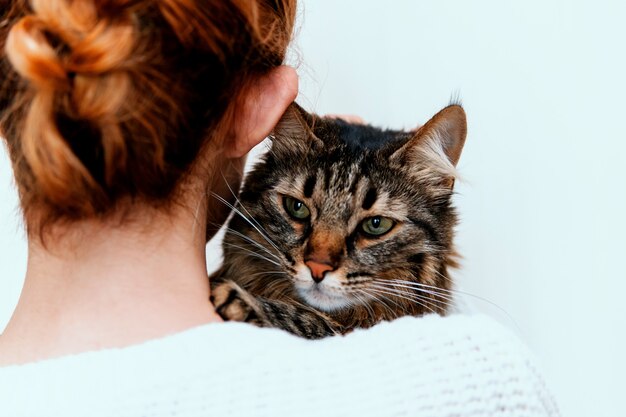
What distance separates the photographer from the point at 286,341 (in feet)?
3.12

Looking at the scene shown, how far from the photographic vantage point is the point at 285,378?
910 millimetres

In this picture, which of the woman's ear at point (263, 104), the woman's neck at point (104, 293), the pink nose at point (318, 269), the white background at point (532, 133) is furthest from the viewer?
the white background at point (532, 133)

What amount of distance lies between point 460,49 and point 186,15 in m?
1.20

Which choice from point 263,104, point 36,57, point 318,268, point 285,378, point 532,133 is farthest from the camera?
point 532,133

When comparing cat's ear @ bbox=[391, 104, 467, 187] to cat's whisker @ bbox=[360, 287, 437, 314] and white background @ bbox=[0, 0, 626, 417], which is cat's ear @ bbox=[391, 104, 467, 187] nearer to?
cat's whisker @ bbox=[360, 287, 437, 314]

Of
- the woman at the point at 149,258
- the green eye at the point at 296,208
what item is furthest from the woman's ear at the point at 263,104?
the green eye at the point at 296,208

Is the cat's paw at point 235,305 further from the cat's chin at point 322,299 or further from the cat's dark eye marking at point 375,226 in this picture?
the cat's dark eye marking at point 375,226

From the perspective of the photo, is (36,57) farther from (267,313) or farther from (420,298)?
(420,298)

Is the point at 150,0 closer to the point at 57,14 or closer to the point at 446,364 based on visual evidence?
the point at 57,14

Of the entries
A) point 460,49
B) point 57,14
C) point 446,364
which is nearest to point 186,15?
point 57,14

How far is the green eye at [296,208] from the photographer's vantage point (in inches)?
53.3

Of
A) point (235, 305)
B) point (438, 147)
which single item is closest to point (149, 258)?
point (235, 305)

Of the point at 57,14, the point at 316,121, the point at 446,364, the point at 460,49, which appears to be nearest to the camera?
the point at 57,14

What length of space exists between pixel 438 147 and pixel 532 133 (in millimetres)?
618
